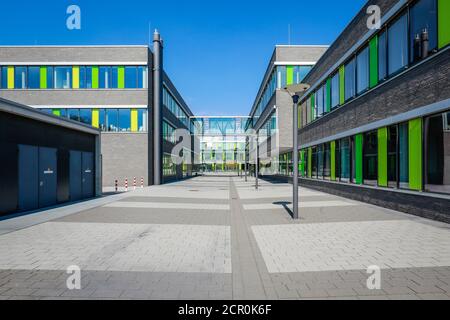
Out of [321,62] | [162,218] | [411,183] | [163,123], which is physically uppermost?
[321,62]

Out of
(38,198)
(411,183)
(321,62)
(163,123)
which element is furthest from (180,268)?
(163,123)

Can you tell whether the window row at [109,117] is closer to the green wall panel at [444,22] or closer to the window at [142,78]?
the window at [142,78]

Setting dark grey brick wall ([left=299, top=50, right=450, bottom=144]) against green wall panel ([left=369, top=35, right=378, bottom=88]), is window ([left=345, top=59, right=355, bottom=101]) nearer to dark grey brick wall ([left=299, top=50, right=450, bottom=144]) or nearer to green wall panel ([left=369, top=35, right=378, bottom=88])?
dark grey brick wall ([left=299, top=50, right=450, bottom=144])

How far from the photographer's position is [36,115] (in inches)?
475

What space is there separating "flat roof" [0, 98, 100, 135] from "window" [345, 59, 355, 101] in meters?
14.4

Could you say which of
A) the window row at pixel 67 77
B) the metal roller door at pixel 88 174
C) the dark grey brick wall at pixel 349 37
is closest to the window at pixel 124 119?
the window row at pixel 67 77

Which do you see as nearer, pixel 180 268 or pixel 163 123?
pixel 180 268

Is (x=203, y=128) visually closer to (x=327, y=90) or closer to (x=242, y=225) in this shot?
(x=327, y=90)

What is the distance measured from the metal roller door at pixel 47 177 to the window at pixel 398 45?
14.9 m

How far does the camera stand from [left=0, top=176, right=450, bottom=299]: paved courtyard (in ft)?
13.7

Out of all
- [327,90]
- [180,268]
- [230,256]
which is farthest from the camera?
[327,90]

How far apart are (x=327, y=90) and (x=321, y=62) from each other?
2.29 meters

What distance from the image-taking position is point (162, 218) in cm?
1014

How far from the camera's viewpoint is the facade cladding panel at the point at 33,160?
10.6 m
